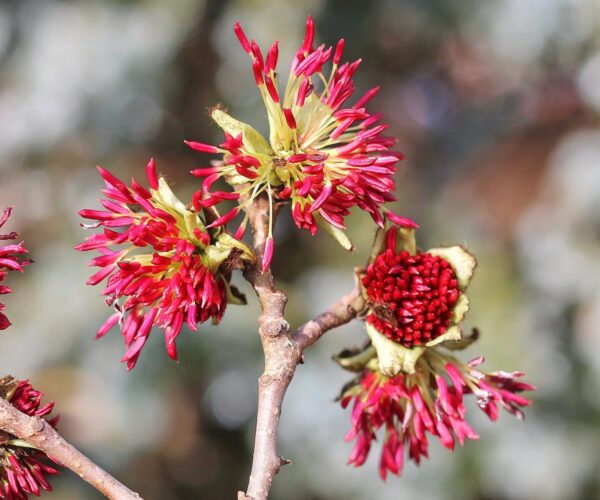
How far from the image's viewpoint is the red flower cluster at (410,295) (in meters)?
0.81

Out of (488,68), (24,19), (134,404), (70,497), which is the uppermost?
(488,68)

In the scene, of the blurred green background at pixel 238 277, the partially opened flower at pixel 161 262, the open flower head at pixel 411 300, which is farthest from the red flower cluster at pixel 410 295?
the blurred green background at pixel 238 277

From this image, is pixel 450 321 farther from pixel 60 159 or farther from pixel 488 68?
pixel 488 68

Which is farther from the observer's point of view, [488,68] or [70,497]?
[488,68]

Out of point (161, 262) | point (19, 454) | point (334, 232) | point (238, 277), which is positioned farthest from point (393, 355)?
point (238, 277)

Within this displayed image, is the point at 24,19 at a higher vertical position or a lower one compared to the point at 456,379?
higher

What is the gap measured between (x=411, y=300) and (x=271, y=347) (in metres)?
0.18

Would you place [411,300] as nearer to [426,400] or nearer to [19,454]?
[426,400]

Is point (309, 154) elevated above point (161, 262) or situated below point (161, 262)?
above

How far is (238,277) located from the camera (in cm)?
304

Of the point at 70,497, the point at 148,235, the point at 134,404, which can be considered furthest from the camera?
the point at 70,497

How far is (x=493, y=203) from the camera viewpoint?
4469mm

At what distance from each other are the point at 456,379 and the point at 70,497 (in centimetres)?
266

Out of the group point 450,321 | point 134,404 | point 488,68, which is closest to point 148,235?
point 450,321
